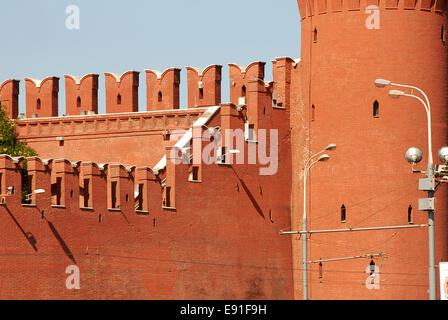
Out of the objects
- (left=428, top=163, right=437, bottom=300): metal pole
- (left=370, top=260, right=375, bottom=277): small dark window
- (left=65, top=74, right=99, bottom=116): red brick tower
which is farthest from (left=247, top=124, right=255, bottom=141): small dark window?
(left=428, top=163, right=437, bottom=300): metal pole

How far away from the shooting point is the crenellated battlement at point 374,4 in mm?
45031

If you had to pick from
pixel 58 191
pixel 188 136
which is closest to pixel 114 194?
pixel 58 191

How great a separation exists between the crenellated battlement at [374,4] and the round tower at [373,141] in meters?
0.03

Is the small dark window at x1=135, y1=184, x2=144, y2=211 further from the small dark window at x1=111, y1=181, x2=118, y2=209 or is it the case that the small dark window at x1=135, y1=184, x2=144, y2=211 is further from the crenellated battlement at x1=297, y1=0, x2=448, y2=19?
the crenellated battlement at x1=297, y1=0, x2=448, y2=19

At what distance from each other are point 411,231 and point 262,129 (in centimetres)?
612

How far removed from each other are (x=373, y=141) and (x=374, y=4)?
455 cm

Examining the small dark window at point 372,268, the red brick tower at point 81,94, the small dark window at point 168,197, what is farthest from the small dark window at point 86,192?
the small dark window at point 372,268

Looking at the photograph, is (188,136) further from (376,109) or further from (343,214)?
(376,109)

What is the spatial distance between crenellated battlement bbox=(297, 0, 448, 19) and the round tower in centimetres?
3

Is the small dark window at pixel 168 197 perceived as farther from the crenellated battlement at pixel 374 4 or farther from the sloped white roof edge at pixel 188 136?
the crenellated battlement at pixel 374 4

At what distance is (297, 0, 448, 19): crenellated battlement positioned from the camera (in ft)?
148

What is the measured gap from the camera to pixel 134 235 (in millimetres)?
40594

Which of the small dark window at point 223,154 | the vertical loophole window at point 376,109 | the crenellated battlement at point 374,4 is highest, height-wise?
the crenellated battlement at point 374,4

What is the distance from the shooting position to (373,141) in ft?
148
